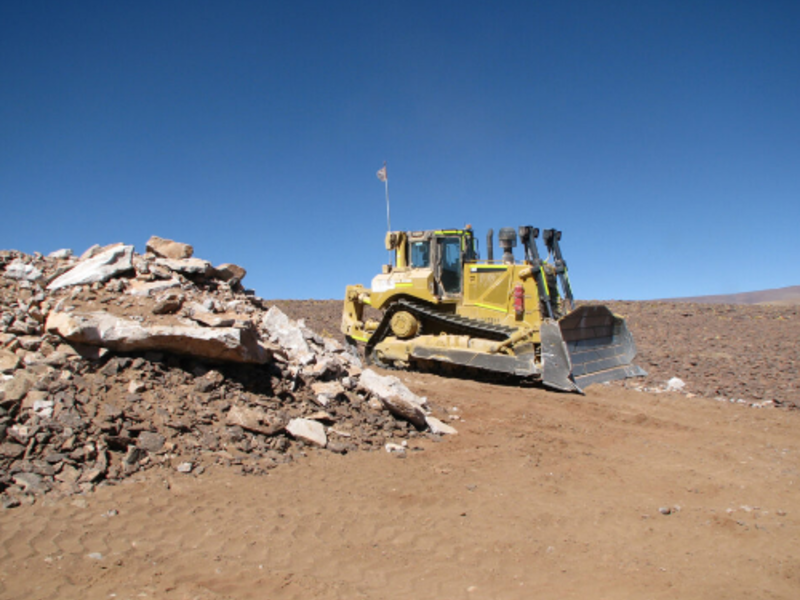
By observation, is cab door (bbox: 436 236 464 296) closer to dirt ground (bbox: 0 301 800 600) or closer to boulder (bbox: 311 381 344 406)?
dirt ground (bbox: 0 301 800 600)

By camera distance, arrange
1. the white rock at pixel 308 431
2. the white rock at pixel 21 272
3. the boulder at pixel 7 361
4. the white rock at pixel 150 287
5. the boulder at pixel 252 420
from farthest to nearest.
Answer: the white rock at pixel 21 272, the white rock at pixel 150 287, the white rock at pixel 308 431, the boulder at pixel 252 420, the boulder at pixel 7 361

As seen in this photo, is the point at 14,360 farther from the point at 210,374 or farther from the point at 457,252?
the point at 457,252

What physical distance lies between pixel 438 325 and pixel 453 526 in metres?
8.00

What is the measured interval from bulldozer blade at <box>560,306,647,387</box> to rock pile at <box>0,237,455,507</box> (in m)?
3.92

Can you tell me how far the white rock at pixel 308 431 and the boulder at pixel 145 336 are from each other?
3.55 feet

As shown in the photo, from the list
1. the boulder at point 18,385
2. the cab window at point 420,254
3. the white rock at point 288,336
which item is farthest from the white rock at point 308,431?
the cab window at point 420,254

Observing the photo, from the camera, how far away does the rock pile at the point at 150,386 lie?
5348 mm

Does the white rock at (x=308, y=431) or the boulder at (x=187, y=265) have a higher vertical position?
the boulder at (x=187, y=265)

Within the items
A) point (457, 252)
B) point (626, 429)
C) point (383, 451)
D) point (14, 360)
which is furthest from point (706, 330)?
point (14, 360)

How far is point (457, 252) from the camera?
41.4ft

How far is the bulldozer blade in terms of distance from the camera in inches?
422

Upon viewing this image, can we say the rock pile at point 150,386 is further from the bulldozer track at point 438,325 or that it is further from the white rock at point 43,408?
the bulldozer track at point 438,325


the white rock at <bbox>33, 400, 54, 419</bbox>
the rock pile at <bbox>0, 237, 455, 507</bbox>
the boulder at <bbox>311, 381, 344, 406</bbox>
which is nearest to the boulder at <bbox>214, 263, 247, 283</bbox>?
the rock pile at <bbox>0, 237, 455, 507</bbox>

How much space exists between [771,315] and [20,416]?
2880 cm
